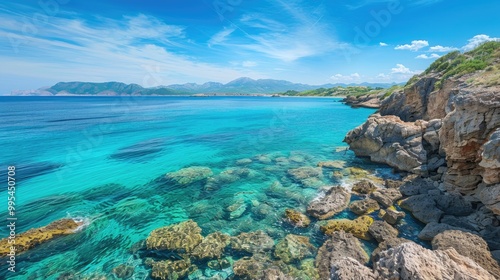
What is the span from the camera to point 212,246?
38.5 feet

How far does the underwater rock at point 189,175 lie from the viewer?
21234 mm

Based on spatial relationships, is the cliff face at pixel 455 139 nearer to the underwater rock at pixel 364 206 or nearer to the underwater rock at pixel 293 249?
the underwater rock at pixel 364 206

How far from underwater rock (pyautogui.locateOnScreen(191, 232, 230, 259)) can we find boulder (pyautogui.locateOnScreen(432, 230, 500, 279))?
9.84 metres

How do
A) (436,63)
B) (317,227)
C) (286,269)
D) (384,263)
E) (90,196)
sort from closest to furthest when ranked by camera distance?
(384,263)
(286,269)
(317,227)
(90,196)
(436,63)

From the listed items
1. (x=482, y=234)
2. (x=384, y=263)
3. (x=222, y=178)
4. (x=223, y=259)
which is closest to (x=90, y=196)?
(x=222, y=178)

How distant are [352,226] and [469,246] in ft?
15.8

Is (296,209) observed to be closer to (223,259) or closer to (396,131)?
(223,259)

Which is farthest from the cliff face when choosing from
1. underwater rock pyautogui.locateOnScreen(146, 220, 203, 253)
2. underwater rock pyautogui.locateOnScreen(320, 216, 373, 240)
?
underwater rock pyautogui.locateOnScreen(146, 220, 203, 253)

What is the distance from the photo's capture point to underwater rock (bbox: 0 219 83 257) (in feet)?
39.1

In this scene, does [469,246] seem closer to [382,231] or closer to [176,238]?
[382,231]

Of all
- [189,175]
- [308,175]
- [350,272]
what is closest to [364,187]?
[308,175]

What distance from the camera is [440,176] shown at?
53.6 ft

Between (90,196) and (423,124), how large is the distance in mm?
30653

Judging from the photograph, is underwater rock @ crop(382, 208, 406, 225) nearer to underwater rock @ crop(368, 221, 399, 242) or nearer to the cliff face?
underwater rock @ crop(368, 221, 399, 242)
